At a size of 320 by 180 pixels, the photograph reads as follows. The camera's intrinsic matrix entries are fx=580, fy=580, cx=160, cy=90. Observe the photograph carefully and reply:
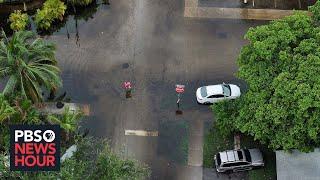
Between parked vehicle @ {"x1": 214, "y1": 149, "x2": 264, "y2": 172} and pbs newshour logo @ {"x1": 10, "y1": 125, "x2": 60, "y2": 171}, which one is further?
parked vehicle @ {"x1": 214, "y1": 149, "x2": 264, "y2": 172}

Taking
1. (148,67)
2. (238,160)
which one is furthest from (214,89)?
(238,160)

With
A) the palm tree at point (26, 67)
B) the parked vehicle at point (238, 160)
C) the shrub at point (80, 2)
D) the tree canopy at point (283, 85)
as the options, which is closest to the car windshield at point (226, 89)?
the tree canopy at point (283, 85)

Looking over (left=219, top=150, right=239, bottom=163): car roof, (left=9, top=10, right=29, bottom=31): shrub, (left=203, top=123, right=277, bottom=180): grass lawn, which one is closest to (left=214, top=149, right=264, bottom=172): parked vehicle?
(left=219, top=150, right=239, bottom=163): car roof

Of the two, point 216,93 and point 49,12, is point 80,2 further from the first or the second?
point 216,93

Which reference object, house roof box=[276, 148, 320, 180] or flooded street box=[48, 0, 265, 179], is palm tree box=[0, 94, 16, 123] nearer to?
flooded street box=[48, 0, 265, 179]

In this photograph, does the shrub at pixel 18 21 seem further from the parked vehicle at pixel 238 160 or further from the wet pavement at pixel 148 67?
the parked vehicle at pixel 238 160

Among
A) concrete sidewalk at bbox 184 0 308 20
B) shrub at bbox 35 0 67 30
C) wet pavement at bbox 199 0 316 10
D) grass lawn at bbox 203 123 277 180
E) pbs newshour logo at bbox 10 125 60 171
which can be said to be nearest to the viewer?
pbs newshour logo at bbox 10 125 60 171
